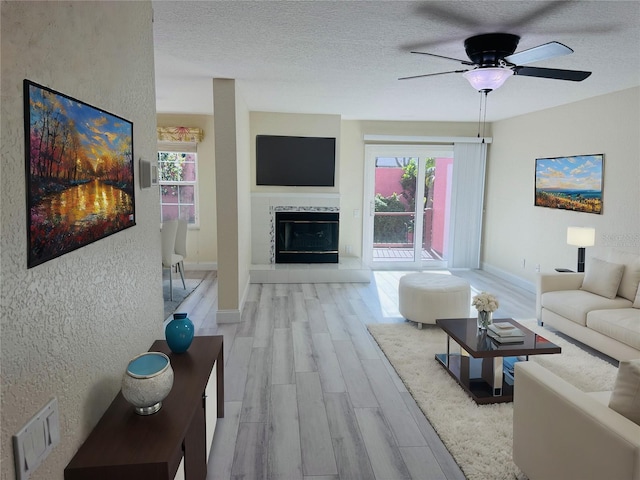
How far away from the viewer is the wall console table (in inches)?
56.0

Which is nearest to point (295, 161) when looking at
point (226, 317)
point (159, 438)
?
point (226, 317)

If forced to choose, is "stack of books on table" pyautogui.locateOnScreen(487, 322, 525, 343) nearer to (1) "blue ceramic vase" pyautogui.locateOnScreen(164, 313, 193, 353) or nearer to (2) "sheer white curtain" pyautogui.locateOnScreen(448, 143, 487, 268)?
(1) "blue ceramic vase" pyautogui.locateOnScreen(164, 313, 193, 353)

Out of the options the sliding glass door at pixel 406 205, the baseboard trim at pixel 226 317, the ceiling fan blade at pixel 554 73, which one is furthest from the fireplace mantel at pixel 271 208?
the ceiling fan blade at pixel 554 73

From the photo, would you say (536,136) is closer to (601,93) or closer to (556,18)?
(601,93)

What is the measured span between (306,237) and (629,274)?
422 centimetres

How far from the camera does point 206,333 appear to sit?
4.41 m

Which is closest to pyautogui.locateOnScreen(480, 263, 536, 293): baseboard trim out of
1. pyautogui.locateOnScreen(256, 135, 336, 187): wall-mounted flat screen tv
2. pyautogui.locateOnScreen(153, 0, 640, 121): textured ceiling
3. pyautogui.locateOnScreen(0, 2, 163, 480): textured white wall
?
pyautogui.locateOnScreen(153, 0, 640, 121): textured ceiling

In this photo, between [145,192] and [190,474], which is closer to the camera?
[190,474]

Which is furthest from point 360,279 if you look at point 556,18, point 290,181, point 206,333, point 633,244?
point 556,18

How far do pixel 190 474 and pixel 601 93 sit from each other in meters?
5.35

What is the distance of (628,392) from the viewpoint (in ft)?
5.76

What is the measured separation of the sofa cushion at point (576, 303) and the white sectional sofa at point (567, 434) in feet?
6.52

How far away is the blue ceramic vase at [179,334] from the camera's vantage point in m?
2.30

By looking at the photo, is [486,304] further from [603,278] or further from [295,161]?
[295,161]
